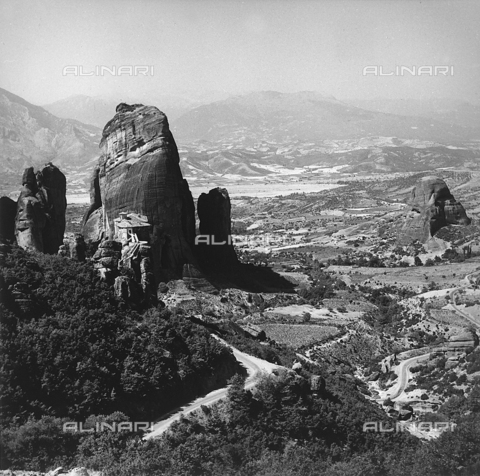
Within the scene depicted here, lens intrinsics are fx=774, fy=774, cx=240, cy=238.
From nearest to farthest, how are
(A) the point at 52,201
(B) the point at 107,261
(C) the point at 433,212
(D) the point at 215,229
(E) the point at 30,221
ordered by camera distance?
(B) the point at 107,261 → (E) the point at 30,221 → (A) the point at 52,201 → (D) the point at 215,229 → (C) the point at 433,212

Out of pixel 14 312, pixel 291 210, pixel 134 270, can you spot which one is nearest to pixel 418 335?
pixel 134 270

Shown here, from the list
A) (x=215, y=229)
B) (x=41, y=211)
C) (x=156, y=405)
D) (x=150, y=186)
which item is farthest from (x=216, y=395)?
(x=215, y=229)

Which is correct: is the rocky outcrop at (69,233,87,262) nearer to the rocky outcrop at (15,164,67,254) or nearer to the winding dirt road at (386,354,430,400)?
the rocky outcrop at (15,164,67,254)

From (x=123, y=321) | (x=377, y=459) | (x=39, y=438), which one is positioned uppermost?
(x=123, y=321)

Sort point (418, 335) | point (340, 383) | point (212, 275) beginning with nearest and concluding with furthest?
point (340, 383)
point (418, 335)
point (212, 275)

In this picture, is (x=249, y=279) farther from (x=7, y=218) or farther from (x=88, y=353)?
(x=88, y=353)

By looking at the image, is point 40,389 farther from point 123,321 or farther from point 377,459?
point 377,459
